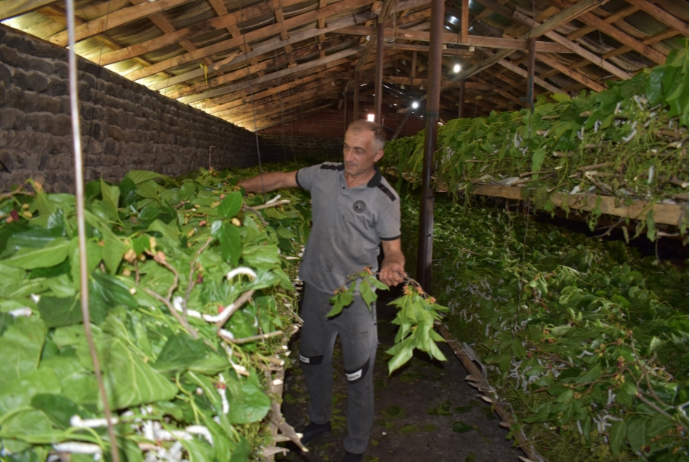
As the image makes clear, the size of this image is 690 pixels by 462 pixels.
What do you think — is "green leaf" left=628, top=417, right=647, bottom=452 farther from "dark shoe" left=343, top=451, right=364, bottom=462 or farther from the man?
"dark shoe" left=343, top=451, right=364, bottom=462

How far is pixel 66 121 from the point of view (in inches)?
162

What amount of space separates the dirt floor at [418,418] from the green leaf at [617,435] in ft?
3.99

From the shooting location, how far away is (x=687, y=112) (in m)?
1.97

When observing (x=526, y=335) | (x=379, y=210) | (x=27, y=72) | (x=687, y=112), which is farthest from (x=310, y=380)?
(x=27, y=72)

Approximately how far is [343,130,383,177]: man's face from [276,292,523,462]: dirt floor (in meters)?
1.96

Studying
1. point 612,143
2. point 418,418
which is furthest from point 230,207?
point 418,418

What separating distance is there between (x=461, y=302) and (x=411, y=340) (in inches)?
106

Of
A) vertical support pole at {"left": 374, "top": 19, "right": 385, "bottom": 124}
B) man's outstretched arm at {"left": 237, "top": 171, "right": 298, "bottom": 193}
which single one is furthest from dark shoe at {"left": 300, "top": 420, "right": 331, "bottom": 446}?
vertical support pole at {"left": 374, "top": 19, "right": 385, "bottom": 124}

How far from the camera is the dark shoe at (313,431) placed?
3.40 metres

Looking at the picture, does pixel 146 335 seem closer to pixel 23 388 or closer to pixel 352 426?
pixel 23 388

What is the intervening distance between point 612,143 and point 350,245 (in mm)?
1543

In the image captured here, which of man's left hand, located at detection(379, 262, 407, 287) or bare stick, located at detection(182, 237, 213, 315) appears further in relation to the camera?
man's left hand, located at detection(379, 262, 407, 287)

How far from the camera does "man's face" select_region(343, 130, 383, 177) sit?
2961 millimetres

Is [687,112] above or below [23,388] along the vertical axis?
above
